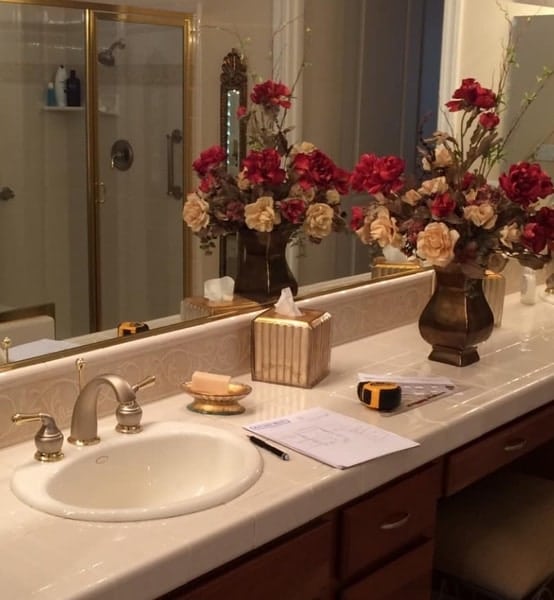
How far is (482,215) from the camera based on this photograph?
2.01 meters

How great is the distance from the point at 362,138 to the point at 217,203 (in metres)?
0.57

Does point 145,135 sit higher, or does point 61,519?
point 145,135

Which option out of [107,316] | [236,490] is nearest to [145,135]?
[107,316]

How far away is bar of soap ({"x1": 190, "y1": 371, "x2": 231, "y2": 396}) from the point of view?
1.81m

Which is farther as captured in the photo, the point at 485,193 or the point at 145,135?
the point at 485,193

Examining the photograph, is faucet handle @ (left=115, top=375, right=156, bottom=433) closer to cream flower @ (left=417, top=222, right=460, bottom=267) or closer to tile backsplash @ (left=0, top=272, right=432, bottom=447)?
tile backsplash @ (left=0, top=272, right=432, bottom=447)

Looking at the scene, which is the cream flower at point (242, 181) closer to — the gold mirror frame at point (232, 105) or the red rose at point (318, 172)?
the gold mirror frame at point (232, 105)

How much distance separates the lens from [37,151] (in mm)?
1672

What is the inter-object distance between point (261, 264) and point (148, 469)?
25.5 inches

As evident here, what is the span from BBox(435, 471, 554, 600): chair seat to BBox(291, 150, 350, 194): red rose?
A: 828mm

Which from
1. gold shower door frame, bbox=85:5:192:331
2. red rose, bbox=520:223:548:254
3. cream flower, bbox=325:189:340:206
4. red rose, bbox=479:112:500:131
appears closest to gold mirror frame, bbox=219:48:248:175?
gold shower door frame, bbox=85:5:192:331

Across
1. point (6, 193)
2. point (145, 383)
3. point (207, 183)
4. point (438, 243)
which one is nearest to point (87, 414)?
point (145, 383)

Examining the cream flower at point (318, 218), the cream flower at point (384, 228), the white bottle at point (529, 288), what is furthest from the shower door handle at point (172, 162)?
the white bottle at point (529, 288)

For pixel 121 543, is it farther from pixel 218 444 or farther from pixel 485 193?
pixel 485 193
